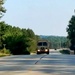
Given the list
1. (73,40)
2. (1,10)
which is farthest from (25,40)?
(73,40)

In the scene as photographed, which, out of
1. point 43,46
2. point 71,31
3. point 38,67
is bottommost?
point 38,67

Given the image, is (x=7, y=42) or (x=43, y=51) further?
(x=7, y=42)

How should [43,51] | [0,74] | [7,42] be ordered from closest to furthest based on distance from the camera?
[0,74], [43,51], [7,42]

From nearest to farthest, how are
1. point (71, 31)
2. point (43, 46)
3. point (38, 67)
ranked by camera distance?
point (38, 67) → point (43, 46) → point (71, 31)

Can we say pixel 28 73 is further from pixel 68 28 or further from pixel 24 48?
pixel 68 28

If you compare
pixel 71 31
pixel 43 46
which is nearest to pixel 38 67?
pixel 43 46

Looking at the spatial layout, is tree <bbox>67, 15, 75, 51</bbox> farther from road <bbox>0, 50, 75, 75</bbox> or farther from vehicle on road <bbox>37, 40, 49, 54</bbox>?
road <bbox>0, 50, 75, 75</bbox>

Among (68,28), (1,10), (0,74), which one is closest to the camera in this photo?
(0,74)

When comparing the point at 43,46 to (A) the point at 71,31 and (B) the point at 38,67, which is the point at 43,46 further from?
(A) the point at 71,31

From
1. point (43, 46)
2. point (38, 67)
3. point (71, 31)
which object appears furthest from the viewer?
point (71, 31)

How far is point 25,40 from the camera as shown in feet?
283

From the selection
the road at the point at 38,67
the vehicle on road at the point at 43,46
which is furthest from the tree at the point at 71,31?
the road at the point at 38,67

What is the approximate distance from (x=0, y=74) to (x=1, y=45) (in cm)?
6602

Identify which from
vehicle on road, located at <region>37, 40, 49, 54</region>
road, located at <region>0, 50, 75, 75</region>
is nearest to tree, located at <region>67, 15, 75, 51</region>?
vehicle on road, located at <region>37, 40, 49, 54</region>
